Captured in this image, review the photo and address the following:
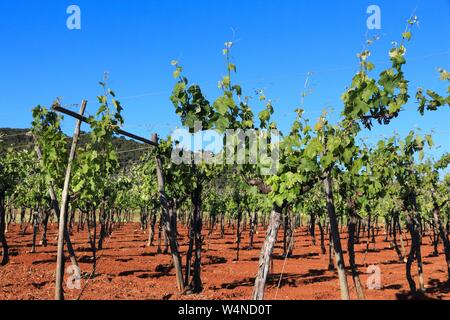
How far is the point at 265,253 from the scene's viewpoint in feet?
20.2

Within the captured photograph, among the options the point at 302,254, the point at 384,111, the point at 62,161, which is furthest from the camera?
the point at 302,254

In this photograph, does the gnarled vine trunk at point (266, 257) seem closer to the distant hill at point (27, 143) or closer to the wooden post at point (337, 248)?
the wooden post at point (337, 248)

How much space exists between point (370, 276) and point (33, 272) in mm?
14062

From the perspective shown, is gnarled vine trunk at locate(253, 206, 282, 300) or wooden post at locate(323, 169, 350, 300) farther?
wooden post at locate(323, 169, 350, 300)

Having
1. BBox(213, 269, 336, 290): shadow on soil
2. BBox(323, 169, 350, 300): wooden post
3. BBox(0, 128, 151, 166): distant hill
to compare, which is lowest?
BBox(213, 269, 336, 290): shadow on soil

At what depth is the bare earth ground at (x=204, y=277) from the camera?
38.9 feet

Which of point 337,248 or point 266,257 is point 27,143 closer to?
point 337,248

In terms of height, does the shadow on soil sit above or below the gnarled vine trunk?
below

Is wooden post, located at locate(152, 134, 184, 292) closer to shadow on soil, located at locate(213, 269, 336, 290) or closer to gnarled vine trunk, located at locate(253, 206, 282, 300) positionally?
shadow on soil, located at locate(213, 269, 336, 290)

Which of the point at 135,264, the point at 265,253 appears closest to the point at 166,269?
the point at 135,264

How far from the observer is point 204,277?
15555mm

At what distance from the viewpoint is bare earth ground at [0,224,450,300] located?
38.9 ft

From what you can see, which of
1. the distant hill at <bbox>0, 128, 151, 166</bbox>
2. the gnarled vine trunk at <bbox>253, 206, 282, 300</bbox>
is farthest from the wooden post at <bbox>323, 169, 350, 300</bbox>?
the distant hill at <bbox>0, 128, 151, 166</bbox>
